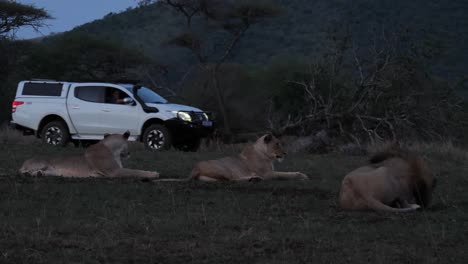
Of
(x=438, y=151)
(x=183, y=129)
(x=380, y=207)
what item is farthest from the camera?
(x=183, y=129)

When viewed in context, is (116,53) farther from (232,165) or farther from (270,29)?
(232,165)

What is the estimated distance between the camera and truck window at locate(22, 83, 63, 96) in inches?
733

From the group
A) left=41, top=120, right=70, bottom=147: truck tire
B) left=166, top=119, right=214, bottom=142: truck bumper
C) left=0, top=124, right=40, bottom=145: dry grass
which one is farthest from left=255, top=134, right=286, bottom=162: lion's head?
left=0, top=124, right=40, bottom=145: dry grass

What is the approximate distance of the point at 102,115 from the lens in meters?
18.0

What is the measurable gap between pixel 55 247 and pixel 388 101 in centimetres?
1509

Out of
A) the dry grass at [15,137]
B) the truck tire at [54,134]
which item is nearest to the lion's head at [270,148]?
the truck tire at [54,134]

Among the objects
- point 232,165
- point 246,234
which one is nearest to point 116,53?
point 232,165

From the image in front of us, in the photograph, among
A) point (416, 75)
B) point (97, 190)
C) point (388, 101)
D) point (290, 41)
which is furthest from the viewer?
point (290, 41)

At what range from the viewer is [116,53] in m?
30.9

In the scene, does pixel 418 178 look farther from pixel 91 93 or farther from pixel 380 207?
Result: pixel 91 93

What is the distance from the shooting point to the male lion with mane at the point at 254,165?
10234mm

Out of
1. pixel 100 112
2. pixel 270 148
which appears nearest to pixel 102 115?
pixel 100 112

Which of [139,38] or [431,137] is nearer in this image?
[431,137]

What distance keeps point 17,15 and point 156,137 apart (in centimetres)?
1396
